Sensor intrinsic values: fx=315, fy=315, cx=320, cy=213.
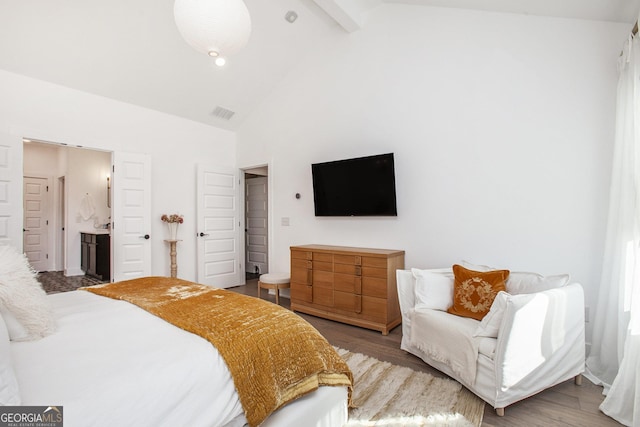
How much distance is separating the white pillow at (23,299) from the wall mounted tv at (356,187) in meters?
3.02

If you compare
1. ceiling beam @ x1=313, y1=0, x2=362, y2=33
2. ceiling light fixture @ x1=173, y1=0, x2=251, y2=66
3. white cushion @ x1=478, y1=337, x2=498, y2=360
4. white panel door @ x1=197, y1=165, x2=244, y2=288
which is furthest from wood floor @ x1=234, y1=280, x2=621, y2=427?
ceiling beam @ x1=313, y1=0, x2=362, y2=33

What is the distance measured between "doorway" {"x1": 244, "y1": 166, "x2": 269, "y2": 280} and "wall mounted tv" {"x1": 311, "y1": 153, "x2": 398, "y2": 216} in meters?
2.31

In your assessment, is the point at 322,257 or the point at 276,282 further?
the point at 276,282

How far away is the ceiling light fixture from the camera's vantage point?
1738 millimetres

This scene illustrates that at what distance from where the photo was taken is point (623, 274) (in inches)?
85.7

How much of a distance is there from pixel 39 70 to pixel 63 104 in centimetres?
39

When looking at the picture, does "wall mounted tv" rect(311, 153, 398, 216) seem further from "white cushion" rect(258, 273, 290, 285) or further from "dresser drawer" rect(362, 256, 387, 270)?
"white cushion" rect(258, 273, 290, 285)

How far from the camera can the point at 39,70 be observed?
11.4ft

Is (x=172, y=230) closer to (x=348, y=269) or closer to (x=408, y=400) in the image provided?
(x=348, y=269)

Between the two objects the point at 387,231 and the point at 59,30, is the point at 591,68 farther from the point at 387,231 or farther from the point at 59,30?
the point at 59,30

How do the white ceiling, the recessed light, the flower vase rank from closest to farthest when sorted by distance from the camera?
the white ceiling
the recessed light
the flower vase

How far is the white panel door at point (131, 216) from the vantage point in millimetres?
4148

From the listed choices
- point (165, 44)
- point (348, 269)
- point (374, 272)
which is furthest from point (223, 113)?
point (374, 272)

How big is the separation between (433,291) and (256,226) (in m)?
4.51
